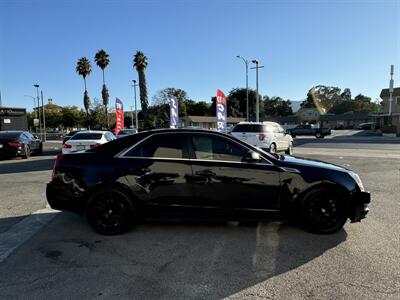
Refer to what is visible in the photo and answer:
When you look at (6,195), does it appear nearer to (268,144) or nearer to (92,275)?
(92,275)

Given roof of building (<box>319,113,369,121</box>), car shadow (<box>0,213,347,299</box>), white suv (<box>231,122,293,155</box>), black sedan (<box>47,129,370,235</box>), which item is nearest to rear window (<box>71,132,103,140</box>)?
white suv (<box>231,122,293,155</box>)

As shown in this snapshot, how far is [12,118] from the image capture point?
Answer: 22078 mm

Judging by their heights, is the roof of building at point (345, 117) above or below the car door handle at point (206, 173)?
above

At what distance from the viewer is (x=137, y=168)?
490 centimetres

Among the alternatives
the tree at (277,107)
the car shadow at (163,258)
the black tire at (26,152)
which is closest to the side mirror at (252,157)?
the car shadow at (163,258)

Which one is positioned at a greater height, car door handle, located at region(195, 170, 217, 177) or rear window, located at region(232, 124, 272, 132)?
rear window, located at region(232, 124, 272, 132)

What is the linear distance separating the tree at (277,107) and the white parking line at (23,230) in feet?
397

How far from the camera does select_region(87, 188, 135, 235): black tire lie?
4941mm

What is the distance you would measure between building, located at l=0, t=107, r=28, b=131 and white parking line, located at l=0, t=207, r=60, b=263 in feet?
60.1

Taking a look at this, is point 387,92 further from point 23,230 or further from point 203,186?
point 23,230

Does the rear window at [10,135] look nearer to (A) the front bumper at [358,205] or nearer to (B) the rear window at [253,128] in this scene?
(B) the rear window at [253,128]

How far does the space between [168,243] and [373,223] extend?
3.44m

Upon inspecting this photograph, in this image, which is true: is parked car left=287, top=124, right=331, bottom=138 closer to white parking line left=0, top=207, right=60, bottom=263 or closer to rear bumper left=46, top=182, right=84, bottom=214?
white parking line left=0, top=207, right=60, bottom=263

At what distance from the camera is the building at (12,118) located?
21.7 metres
